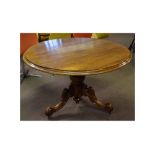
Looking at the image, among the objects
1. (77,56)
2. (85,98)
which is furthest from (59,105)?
(77,56)

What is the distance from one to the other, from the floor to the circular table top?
136mm

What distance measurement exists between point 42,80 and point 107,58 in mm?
1191

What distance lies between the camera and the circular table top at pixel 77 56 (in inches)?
53.7

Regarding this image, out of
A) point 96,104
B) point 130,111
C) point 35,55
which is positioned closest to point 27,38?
point 35,55

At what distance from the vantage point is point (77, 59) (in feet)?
4.90

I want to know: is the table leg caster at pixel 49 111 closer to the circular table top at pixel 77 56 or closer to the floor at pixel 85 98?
the floor at pixel 85 98

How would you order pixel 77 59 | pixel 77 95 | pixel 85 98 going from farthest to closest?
pixel 85 98 < pixel 77 95 < pixel 77 59

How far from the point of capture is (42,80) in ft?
8.27

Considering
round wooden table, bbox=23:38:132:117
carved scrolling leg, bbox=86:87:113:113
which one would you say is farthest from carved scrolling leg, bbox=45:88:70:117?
carved scrolling leg, bbox=86:87:113:113

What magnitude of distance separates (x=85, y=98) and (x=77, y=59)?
0.75 meters

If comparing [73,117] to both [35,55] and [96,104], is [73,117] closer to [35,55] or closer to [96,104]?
[96,104]

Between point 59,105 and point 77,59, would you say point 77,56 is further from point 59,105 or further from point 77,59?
point 59,105

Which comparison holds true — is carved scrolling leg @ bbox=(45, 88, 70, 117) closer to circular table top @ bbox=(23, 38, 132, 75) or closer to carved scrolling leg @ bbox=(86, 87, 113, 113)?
carved scrolling leg @ bbox=(86, 87, 113, 113)

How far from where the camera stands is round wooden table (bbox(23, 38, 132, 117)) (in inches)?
53.8
